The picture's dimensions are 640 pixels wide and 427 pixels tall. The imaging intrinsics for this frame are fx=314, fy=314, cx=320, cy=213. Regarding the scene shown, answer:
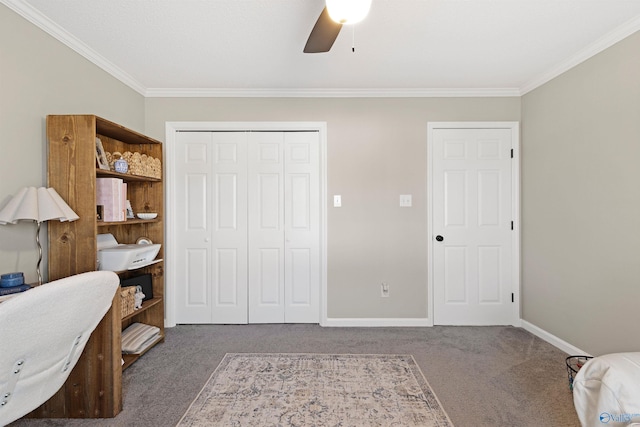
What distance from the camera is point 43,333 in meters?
1.23

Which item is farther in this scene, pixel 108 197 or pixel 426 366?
pixel 426 366

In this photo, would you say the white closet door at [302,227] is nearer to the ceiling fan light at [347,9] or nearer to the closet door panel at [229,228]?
the closet door panel at [229,228]

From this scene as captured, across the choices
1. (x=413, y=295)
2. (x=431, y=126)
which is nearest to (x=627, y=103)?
(x=431, y=126)

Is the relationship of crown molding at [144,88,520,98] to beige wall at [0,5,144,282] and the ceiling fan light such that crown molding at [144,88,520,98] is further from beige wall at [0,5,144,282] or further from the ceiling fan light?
the ceiling fan light

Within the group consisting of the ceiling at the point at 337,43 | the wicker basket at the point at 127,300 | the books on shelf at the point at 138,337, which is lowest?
the books on shelf at the point at 138,337

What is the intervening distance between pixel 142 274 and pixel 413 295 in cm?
256

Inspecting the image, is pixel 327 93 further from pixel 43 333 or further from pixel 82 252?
pixel 43 333

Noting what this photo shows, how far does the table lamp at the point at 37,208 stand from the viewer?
1.64 meters

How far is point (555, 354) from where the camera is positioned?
255 centimetres

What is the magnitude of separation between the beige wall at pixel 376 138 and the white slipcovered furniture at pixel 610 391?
1.97 m

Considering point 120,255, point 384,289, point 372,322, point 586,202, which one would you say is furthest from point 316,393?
point 586,202

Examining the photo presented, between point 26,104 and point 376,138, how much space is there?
2659 mm

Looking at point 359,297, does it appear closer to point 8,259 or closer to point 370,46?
point 370,46

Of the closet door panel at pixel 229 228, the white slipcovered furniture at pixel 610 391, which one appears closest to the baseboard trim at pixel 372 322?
the closet door panel at pixel 229 228
